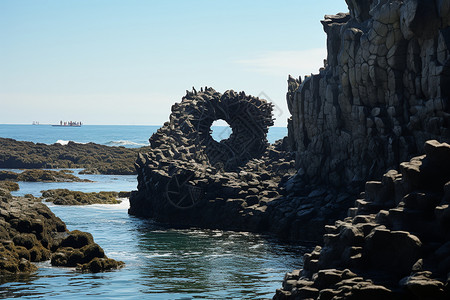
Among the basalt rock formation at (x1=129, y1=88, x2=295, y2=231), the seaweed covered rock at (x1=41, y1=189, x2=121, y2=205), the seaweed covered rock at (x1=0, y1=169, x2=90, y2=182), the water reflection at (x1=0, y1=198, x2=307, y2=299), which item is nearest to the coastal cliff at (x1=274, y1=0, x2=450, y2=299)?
the basalt rock formation at (x1=129, y1=88, x2=295, y2=231)

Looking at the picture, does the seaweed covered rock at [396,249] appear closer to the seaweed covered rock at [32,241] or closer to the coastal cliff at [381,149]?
the coastal cliff at [381,149]

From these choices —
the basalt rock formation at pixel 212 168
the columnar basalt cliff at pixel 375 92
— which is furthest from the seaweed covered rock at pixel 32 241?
the columnar basalt cliff at pixel 375 92

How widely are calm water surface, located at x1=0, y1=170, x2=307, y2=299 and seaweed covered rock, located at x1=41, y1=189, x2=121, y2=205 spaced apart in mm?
12298

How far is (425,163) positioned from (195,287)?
1476 centimetres

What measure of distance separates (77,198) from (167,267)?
132 ft

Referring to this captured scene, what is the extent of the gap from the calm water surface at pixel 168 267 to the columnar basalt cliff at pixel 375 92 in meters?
9.50

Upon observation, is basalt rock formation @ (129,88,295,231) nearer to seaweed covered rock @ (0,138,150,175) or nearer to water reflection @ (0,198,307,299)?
water reflection @ (0,198,307,299)

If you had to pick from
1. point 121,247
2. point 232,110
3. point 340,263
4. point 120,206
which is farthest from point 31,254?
point 232,110

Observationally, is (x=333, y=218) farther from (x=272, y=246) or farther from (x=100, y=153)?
(x=100, y=153)

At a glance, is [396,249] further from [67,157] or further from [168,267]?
[67,157]

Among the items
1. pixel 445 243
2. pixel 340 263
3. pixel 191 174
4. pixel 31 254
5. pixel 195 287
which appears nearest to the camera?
pixel 445 243

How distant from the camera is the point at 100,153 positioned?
510 feet

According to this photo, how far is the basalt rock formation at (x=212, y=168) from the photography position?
193 ft

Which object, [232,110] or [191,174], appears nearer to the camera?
[191,174]
